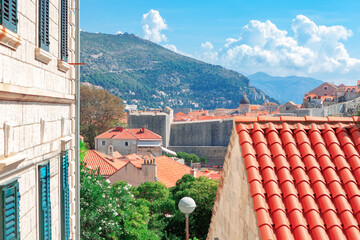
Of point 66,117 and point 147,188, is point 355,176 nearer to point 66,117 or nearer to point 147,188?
point 66,117

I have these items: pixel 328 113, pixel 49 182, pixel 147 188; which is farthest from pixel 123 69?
pixel 49 182

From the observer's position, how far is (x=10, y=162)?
8.86 feet

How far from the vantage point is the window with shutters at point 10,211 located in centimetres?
278

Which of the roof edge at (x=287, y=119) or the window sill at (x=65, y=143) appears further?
the window sill at (x=65, y=143)

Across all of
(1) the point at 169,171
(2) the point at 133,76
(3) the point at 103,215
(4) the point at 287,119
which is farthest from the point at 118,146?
(2) the point at 133,76

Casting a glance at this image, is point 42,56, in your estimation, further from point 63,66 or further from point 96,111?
point 96,111

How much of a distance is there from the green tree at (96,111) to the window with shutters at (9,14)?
35202 mm

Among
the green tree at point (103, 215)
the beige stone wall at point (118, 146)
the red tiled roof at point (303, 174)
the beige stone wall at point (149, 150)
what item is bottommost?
the beige stone wall at point (149, 150)

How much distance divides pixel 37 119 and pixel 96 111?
3485 cm

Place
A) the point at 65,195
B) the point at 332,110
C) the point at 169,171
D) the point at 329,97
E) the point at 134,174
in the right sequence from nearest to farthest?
the point at 65,195
the point at 134,174
the point at 169,171
the point at 332,110
the point at 329,97

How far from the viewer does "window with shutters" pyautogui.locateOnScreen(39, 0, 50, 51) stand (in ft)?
12.4

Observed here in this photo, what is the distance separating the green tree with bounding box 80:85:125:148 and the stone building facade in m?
32.7

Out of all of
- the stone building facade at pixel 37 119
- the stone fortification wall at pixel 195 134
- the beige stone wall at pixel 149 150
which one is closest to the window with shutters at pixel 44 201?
Answer: the stone building facade at pixel 37 119

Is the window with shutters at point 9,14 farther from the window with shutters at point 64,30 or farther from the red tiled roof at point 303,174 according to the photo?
the red tiled roof at point 303,174
